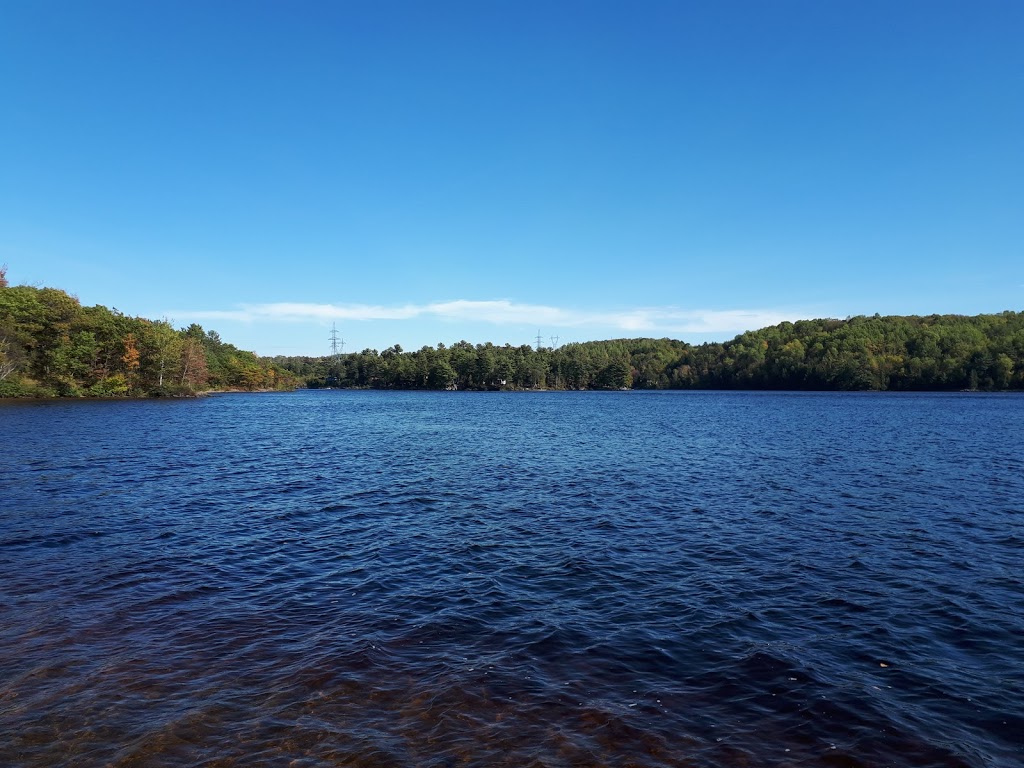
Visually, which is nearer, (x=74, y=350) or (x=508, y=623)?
(x=508, y=623)

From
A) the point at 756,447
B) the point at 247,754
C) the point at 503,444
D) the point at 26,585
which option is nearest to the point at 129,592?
the point at 26,585

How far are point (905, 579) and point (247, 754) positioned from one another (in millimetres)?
16550

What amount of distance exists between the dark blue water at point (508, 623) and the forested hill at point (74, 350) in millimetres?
85847

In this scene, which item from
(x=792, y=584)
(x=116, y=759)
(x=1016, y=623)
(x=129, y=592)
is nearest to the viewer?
(x=116, y=759)

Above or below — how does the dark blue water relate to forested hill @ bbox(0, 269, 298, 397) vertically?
below

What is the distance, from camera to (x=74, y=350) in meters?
101

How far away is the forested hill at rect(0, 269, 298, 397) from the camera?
93625 mm

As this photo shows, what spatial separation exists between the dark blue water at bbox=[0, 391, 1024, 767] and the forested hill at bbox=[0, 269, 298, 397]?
85847 mm

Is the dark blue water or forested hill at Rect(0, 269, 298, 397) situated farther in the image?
forested hill at Rect(0, 269, 298, 397)

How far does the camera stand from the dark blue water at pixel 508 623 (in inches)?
331

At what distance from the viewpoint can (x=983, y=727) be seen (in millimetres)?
9008

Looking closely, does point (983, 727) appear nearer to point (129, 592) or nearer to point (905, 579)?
point (905, 579)

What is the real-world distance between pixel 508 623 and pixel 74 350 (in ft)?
390

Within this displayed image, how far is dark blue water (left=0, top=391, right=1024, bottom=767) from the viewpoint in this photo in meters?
8.41
